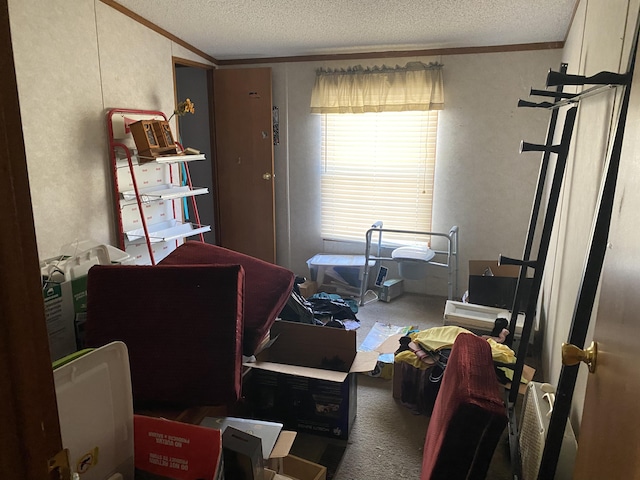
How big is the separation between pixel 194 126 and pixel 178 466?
12.8 feet

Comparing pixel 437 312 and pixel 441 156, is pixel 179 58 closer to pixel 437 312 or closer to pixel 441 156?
pixel 441 156

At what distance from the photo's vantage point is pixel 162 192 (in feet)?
11.7

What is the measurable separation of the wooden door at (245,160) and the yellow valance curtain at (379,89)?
51 cm

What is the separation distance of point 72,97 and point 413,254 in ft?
8.73

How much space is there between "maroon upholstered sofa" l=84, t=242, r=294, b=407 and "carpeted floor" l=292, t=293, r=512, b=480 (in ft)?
1.97

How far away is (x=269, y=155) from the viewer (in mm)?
4383

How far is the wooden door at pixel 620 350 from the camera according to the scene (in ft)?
2.33

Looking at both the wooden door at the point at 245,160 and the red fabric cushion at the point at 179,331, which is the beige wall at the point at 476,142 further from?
the red fabric cushion at the point at 179,331

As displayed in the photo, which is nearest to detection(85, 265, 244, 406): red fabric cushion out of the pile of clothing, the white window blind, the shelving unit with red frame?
the pile of clothing

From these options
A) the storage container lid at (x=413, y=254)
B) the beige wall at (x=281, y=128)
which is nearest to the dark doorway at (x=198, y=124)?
the beige wall at (x=281, y=128)

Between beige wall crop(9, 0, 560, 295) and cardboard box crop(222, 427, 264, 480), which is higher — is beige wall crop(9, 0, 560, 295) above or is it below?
above

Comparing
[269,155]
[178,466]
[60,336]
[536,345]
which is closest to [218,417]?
[178,466]

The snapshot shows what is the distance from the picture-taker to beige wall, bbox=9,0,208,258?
2.66m

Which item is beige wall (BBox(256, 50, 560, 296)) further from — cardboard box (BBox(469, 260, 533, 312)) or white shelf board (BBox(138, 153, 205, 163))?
white shelf board (BBox(138, 153, 205, 163))
